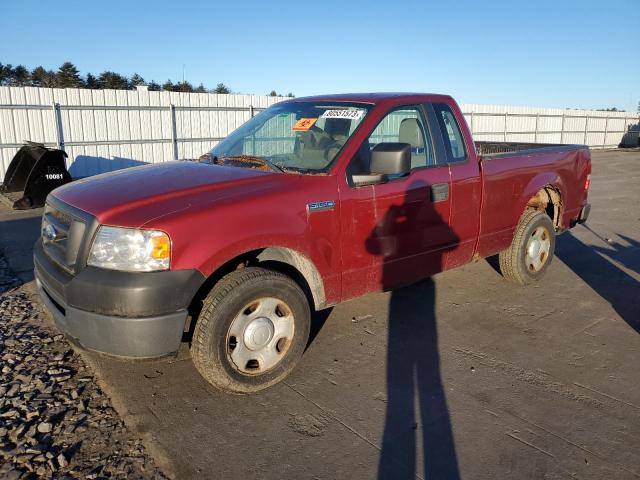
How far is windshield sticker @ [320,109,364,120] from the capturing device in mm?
4031

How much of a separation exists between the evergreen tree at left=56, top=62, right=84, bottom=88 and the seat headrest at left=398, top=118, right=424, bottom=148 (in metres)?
60.3

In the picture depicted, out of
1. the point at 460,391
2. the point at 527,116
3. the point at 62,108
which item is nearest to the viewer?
the point at 460,391

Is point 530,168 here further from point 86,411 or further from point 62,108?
point 62,108

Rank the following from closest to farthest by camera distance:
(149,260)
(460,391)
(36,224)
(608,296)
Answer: (149,260)
(460,391)
(608,296)
(36,224)

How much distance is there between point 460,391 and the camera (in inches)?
134

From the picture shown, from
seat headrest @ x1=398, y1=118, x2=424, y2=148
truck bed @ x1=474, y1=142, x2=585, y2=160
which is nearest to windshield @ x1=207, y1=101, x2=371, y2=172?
seat headrest @ x1=398, y1=118, x2=424, y2=148

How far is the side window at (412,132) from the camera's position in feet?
14.0

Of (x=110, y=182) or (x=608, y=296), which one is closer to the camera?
(x=110, y=182)

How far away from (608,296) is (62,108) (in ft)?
46.6

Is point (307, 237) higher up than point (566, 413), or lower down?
higher up

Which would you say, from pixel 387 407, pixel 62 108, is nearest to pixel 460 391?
pixel 387 407

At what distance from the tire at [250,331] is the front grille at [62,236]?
0.87 meters

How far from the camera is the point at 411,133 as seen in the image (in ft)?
14.9

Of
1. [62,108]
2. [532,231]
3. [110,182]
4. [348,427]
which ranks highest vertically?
[62,108]
